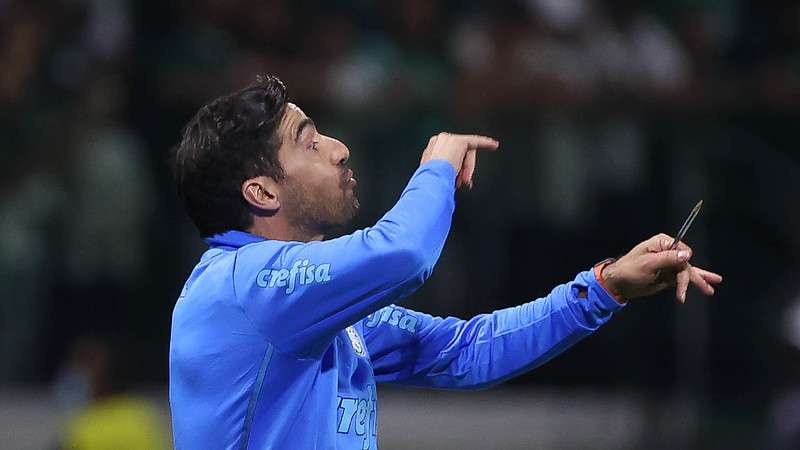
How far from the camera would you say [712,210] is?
6574 mm

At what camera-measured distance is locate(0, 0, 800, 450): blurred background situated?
20.8ft

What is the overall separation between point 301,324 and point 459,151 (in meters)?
0.45

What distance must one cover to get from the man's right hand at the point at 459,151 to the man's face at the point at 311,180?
0.20 meters

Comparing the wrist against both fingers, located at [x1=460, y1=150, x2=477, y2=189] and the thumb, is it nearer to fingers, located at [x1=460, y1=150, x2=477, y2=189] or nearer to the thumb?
the thumb

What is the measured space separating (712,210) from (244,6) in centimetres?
278

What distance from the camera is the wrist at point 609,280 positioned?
281 cm

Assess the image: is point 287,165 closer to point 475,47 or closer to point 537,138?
point 537,138

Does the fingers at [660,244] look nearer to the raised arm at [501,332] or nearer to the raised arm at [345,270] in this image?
the raised arm at [501,332]

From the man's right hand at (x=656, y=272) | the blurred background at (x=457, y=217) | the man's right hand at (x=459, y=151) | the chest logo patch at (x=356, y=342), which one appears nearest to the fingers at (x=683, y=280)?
the man's right hand at (x=656, y=272)

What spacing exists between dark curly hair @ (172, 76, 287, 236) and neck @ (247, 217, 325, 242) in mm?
17

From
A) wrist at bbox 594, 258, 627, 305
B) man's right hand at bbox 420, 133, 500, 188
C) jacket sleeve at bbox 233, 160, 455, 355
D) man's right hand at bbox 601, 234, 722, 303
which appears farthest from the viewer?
wrist at bbox 594, 258, 627, 305

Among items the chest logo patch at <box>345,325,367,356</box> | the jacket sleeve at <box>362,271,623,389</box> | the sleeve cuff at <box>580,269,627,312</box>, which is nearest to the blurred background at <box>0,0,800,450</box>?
the jacket sleeve at <box>362,271,623,389</box>

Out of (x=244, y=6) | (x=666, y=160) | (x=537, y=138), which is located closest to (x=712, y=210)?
(x=666, y=160)

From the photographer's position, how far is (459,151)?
8.54ft
